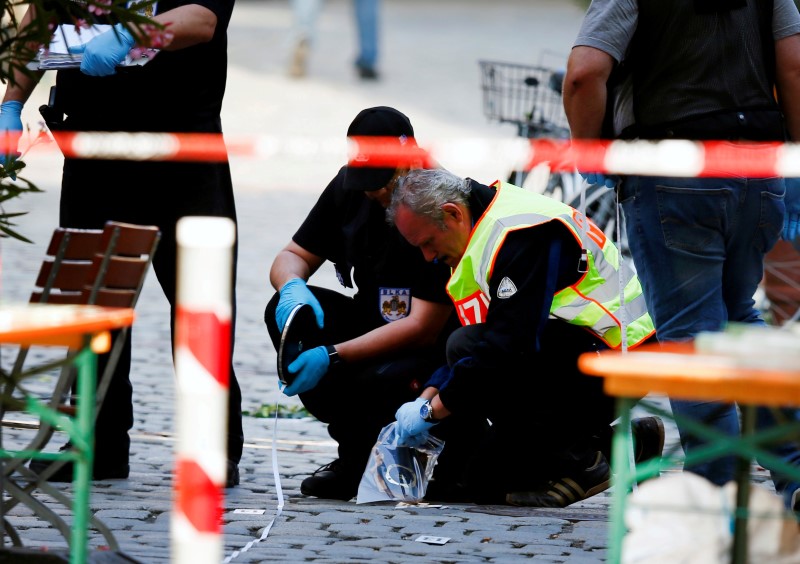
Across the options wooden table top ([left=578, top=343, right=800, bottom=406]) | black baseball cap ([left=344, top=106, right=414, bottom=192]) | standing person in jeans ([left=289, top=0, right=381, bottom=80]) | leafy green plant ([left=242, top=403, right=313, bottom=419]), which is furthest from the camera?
standing person in jeans ([left=289, top=0, right=381, bottom=80])

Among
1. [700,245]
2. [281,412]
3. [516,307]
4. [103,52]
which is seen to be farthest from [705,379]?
[281,412]

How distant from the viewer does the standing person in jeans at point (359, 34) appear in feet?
50.6

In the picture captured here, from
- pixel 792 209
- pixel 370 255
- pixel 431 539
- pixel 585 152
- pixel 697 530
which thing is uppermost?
pixel 585 152

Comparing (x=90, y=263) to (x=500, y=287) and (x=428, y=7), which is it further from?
(x=428, y=7)

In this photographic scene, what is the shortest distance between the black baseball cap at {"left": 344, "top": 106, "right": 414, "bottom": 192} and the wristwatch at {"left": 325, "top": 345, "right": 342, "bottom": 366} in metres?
0.54

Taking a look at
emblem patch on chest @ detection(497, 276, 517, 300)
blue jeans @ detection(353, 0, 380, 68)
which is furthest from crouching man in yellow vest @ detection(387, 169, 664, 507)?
blue jeans @ detection(353, 0, 380, 68)

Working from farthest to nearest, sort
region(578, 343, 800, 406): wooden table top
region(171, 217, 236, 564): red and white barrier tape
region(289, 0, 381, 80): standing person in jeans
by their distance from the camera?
1. region(289, 0, 381, 80): standing person in jeans
2. region(171, 217, 236, 564): red and white barrier tape
3. region(578, 343, 800, 406): wooden table top

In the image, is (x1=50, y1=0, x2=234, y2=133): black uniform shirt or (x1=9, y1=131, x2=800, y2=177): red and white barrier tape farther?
(x1=50, y1=0, x2=234, y2=133): black uniform shirt

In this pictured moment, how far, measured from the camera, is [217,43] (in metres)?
4.95

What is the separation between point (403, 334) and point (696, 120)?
1279 millimetres

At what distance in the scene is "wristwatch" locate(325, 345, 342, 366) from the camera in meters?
4.87

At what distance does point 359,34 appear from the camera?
15938mm

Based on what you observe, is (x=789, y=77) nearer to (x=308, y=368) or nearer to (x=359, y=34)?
(x=308, y=368)

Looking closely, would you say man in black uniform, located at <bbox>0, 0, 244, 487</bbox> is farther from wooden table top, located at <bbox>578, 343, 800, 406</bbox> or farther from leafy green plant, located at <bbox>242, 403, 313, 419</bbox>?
wooden table top, located at <bbox>578, 343, 800, 406</bbox>
